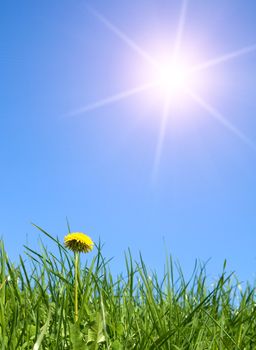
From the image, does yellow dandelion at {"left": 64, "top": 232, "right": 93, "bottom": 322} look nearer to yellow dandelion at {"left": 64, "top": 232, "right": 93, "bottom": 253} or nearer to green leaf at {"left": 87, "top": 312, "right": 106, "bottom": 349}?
yellow dandelion at {"left": 64, "top": 232, "right": 93, "bottom": 253}

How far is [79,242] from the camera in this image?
2.35 metres

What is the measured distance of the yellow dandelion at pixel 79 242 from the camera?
2348 mm

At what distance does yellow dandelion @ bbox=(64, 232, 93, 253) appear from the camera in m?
2.35

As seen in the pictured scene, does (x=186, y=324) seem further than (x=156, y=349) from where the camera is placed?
Yes

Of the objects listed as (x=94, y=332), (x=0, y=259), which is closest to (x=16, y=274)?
(x=0, y=259)

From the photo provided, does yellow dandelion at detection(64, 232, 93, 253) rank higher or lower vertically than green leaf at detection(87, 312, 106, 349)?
higher

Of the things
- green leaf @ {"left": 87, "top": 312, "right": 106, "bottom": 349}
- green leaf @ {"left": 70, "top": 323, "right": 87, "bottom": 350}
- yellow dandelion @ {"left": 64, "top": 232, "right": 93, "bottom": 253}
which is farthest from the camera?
yellow dandelion @ {"left": 64, "top": 232, "right": 93, "bottom": 253}

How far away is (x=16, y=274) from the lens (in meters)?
2.47

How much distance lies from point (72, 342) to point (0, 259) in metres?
0.91

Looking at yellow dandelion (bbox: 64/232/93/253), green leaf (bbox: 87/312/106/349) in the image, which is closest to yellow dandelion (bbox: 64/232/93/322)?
yellow dandelion (bbox: 64/232/93/253)

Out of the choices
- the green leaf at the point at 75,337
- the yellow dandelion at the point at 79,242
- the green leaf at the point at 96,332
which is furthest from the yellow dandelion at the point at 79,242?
the green leaf at the point at 75,337

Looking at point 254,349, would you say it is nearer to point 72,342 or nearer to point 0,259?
point 72,342

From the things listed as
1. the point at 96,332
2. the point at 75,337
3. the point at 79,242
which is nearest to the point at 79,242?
the point at 79,242

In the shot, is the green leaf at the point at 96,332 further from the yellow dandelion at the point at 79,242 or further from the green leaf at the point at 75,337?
the yellow dandelion at the point at 79,242
